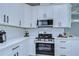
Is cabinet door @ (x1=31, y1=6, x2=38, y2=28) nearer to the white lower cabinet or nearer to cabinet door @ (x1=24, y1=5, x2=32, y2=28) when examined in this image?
cabinet door @ (x1=24, y1=5, x2=32, y2=28)

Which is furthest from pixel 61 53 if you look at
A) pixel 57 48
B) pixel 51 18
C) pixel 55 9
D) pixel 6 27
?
pixel 6 27

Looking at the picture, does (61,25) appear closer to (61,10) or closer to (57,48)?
(61,10)

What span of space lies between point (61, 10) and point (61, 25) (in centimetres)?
47

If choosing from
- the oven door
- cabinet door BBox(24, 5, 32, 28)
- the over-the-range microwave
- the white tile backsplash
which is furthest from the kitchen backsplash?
cabinet door BBox(24, 5, 32, 28)

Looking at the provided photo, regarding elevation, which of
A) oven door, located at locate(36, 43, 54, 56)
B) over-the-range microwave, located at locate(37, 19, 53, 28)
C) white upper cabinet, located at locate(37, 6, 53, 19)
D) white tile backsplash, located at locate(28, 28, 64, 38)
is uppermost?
white upper cabinet, located at locate(37, 6, 53, 19)

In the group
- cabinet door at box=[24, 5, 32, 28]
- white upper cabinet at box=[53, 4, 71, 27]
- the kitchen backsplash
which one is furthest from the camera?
the kitchen backsplash

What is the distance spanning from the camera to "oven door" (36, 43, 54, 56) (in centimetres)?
400

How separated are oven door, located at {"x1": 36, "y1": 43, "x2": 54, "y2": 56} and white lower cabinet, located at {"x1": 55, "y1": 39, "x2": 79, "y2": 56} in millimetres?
143

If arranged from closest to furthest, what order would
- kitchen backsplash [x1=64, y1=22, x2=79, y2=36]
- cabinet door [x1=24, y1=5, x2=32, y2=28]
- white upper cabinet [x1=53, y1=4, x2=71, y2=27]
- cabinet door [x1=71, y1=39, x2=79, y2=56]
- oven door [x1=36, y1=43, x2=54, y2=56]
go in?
cabinet door [x1=71, y1=39, x2=79, y2=56] → oven door [x1=36, y1=43, x2=54, y2=56] → cabinet door [x1=24, y1=5, x2=32, y2=28] → white upper cabinet [x1=53, y1=4, x2=71, y2=27] → kitchen backsplash [x1=64, y1=22, x2=79, y2=36]

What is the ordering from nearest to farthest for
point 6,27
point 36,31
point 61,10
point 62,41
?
point 6,27
point 62,41
point 61,10
point 36,31

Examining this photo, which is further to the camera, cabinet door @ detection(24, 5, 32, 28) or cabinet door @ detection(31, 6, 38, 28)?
cabinet door @ detection(31, 6, 38, 28)

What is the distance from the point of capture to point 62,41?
3971 mm

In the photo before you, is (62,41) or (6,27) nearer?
(6,27)

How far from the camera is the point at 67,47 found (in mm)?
3941
